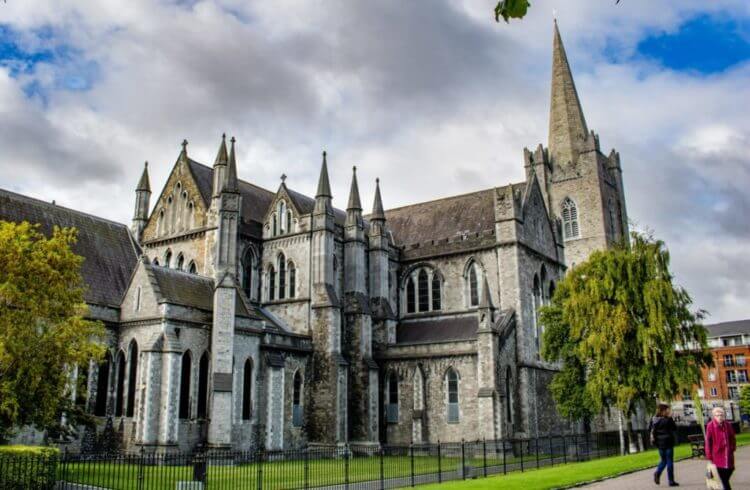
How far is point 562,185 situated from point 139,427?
Result: 162 ft

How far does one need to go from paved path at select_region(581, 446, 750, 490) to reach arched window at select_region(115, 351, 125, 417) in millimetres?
21697

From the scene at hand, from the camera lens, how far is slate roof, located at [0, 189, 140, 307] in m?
33.2

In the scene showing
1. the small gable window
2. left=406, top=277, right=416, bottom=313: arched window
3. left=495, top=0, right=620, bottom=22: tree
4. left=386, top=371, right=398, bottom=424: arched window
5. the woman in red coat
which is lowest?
the woman in red coat

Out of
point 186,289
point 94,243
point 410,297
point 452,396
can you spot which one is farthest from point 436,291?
point 94,243

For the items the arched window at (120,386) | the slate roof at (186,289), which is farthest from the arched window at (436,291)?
the arched window at (120,386)

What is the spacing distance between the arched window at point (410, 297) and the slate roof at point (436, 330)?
98 cm

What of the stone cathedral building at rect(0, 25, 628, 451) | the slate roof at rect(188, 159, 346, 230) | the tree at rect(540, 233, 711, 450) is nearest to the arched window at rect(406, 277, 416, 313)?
the stone cathedral building at rect(0, 25, 628, 451)

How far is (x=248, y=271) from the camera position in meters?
40.8

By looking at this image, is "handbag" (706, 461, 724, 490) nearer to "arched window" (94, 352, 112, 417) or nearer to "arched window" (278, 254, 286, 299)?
"arched window" (94, 352, 112, 417)

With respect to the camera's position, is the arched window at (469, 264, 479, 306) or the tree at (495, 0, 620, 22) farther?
the arched window at (469, 264, 479, 306)

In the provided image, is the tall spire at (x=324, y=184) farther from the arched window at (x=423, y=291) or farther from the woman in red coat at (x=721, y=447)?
the woman in red coat at (x=721, y=447)

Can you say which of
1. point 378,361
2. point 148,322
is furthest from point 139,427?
point 378,361

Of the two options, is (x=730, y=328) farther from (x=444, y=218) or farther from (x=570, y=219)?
(x=444, y=218)

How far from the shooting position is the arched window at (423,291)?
4544 centimetres
